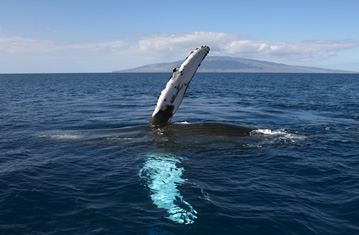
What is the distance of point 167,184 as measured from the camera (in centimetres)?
968

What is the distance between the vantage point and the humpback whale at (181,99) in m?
13.9

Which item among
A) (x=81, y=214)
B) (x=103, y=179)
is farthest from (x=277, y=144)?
(x=81, y=214)

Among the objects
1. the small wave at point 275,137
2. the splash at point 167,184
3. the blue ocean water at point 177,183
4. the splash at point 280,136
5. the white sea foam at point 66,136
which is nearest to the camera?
the blue ocean water at point 177,183

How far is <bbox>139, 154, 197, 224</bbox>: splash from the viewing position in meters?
7.88

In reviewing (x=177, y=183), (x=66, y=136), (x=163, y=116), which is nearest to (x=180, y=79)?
(x=163, y=116)

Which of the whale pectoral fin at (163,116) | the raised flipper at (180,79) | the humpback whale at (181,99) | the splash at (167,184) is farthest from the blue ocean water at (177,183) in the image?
the raised flipper at (180,79)

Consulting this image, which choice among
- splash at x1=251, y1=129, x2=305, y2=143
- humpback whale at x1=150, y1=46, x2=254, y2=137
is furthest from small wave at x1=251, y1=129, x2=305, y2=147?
humpback whale at x1=150, y1=46, x2=254, y2=137

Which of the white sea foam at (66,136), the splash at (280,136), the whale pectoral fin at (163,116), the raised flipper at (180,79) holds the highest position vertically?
the raised flipper at (180,79)

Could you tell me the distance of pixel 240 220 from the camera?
763 cm

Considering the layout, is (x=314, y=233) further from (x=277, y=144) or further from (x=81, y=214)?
(x=277, y=144)

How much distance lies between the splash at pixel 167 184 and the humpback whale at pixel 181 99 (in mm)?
2855

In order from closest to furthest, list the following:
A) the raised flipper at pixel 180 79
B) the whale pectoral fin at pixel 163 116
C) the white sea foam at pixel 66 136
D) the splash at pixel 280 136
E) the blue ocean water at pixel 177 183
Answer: the blue ocean water at pixel 177 183
the raised flipper at pixel 180 79
the whale pectoral fin at pixel 163 116
the splash at pixel 280 136
the white sea foam at pixel 66 136

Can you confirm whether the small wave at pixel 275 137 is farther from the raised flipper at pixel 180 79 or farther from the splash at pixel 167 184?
the splash at pixel 167 184

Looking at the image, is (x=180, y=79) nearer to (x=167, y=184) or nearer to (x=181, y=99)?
(x=181, y=99)
